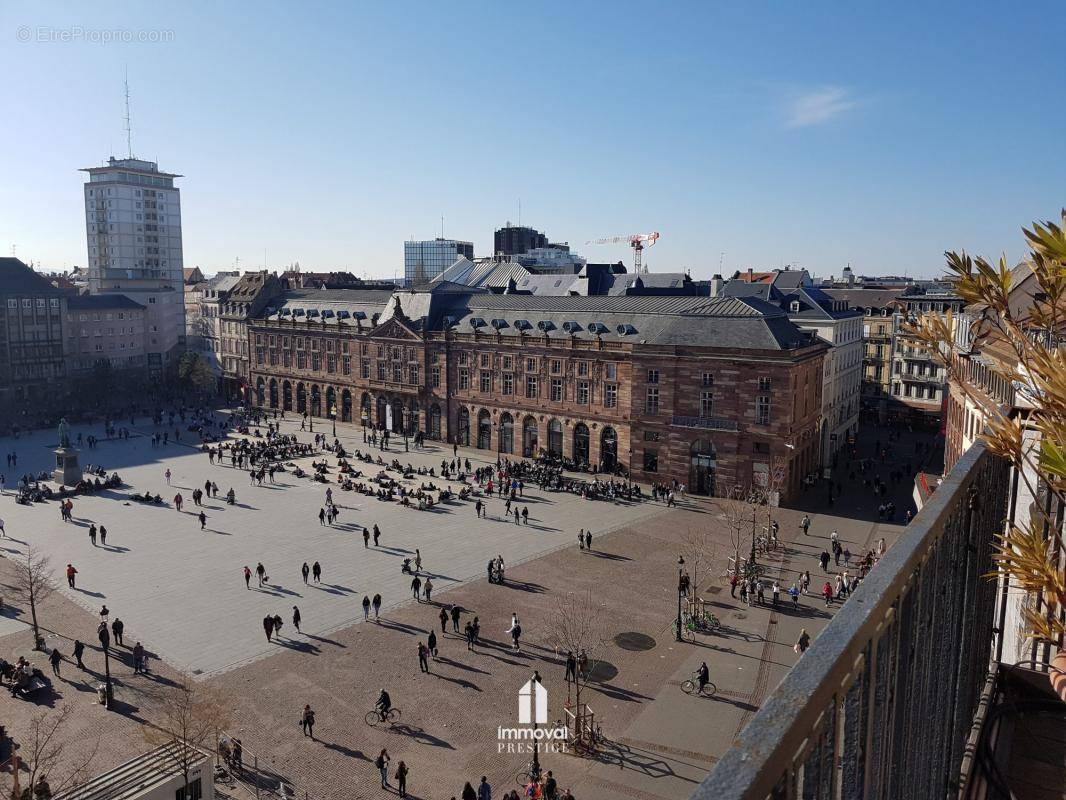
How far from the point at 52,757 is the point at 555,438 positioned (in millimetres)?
54682

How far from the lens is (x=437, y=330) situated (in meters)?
85.1

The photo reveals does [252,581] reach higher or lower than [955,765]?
lower

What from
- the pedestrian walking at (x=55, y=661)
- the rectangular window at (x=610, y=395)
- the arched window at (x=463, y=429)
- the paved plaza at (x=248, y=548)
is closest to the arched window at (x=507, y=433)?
the arched window at (x=463, y=429)

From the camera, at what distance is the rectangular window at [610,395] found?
7025 cm

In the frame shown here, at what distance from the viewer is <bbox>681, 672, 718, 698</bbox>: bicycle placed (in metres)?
29.9

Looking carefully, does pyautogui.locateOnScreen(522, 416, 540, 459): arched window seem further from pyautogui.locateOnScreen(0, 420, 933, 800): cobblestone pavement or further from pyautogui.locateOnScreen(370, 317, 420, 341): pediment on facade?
pyautogui.locateOnScreen(0, 420, 933, 800): cobblestone pavement

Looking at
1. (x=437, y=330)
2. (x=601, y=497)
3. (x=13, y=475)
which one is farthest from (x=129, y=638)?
(x=437, y=330)

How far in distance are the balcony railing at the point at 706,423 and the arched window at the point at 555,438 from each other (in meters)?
12.8

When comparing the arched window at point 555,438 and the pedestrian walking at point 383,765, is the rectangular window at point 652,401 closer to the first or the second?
the arched window at point 555,438

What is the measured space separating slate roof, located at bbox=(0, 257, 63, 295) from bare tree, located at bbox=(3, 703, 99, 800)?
3747 inches

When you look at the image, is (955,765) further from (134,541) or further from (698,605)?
(134,541)

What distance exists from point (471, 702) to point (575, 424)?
4494 cm

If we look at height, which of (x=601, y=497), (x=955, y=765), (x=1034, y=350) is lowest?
(x=601, y=497)

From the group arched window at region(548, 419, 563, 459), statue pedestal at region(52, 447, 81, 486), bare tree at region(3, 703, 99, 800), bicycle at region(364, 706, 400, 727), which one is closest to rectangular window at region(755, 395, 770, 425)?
arched window at region(548, 419, 563, 459)
